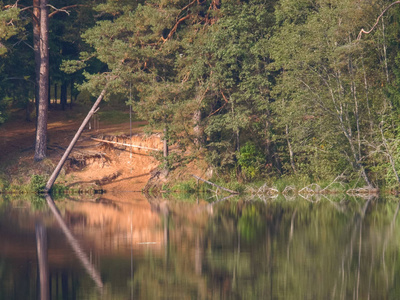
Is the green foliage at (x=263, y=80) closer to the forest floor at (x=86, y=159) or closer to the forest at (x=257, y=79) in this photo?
the forest at (x=257, y=79)

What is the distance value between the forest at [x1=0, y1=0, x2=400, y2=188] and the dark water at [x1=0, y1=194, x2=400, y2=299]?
10784 millimetres

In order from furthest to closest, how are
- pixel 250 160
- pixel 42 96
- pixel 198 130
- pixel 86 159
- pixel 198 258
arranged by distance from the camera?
pixel 86 159
pixel 42 96
pixel 198 130
pixel 250 160
pixel 198 258

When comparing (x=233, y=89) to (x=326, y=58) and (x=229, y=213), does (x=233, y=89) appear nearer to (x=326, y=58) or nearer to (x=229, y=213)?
(x=326, y=58)

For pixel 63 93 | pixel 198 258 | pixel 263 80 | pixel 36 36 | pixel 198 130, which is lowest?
pixel 198 258

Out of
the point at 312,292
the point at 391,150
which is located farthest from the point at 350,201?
the point at 312,292

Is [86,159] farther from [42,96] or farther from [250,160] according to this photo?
[250,160]

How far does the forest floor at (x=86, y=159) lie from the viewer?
43106 millimetres

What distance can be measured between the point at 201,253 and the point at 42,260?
3.65 metres

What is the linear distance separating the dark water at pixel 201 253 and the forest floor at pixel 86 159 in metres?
14.3

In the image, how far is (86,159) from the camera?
45062 millimetres

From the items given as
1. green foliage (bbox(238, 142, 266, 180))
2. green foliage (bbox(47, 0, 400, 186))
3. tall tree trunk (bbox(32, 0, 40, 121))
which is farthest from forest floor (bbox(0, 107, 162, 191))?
green foliage (bbox(238, 142, 266, 180))

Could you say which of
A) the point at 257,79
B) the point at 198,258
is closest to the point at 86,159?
the point at 257,79

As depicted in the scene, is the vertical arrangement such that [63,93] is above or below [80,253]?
above

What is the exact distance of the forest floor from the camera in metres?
→ 43.1
